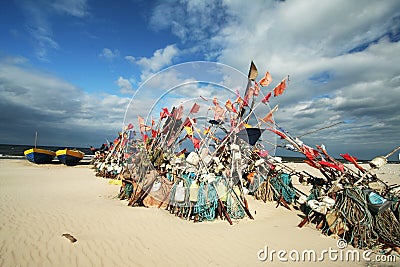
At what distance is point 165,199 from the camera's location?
701cm

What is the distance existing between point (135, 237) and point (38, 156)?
21.8 metres

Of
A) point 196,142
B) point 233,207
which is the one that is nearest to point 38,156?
point 196,142

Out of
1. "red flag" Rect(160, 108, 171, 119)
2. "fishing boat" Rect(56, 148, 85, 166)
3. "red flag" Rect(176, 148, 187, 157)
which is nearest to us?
"red flag" Rect(160, 108, 171, 119)

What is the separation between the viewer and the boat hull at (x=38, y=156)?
838 inches

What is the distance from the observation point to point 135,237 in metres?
4.90

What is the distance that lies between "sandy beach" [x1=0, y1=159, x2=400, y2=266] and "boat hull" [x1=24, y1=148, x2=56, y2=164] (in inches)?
662

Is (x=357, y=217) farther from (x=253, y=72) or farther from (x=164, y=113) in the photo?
(x=164, y=113)

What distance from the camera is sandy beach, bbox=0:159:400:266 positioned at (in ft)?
13.2

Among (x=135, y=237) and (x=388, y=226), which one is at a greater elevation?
(x=388, y=226)

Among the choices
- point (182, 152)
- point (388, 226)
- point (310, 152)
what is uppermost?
point (310, 152)

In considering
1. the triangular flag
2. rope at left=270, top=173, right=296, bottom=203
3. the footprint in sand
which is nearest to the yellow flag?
the triangular flag

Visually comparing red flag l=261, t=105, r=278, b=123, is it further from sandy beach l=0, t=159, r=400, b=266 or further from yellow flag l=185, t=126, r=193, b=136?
sandy beach l=0, t=159, r=400, b=266

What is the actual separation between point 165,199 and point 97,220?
199 centimetres

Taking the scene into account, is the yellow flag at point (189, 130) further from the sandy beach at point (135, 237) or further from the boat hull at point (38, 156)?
the boat hull at point (38, 156)
